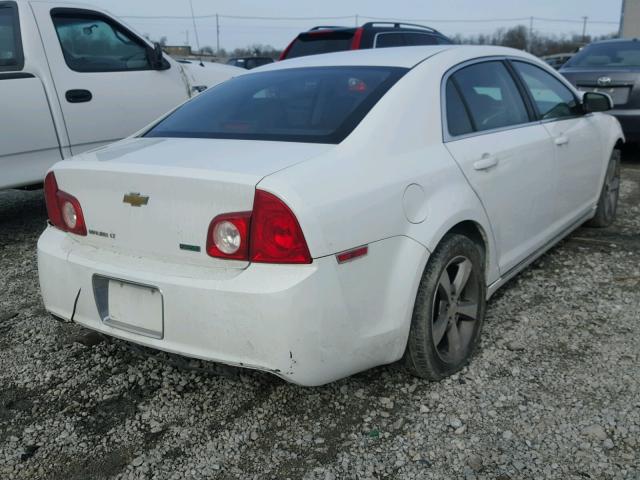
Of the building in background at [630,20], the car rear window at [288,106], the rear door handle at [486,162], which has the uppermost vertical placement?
the car rear window at [288,106]

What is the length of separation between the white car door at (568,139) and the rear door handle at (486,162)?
2.81ft

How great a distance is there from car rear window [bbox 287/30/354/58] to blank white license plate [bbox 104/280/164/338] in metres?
6.03

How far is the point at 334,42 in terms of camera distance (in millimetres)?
7836

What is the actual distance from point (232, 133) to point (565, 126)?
2.28m

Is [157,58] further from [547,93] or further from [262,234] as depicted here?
[262,234]

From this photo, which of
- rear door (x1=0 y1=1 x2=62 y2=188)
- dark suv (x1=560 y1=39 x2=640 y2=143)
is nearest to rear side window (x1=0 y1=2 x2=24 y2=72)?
rear door (x1=0 y1=1 x2=62 y2=188)

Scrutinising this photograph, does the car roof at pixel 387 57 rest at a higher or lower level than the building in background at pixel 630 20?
higher

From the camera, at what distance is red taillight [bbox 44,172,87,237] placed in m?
2.48

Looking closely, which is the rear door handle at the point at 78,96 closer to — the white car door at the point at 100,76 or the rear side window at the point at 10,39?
the white car door at the point at 100,76

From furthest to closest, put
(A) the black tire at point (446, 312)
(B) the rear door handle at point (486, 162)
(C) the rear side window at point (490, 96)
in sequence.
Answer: (C) the rear side window at point (490, 96) < (B) the rear door handle at point (486, 162) < (A) the black tire at point (446, 312)

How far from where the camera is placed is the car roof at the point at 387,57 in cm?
289

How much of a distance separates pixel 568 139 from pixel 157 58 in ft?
12.7

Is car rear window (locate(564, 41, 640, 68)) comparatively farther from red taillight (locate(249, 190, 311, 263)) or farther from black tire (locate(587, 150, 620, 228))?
red taillight (locate(249, 190, 311, 263))

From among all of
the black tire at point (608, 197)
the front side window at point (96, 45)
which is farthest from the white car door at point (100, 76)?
the black tire at point (608, 197)
